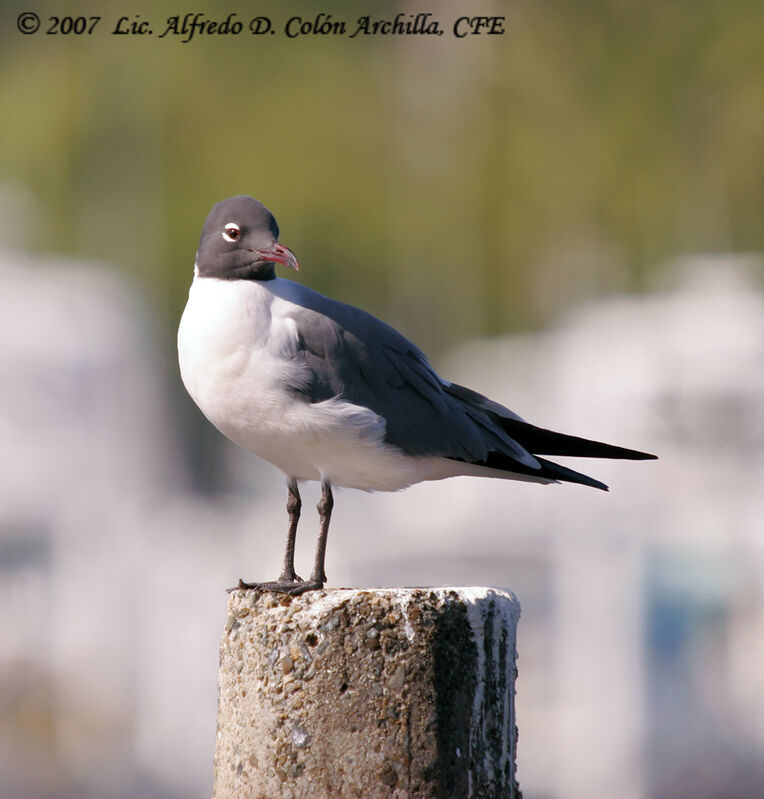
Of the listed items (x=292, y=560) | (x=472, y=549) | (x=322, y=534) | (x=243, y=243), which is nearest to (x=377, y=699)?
(x=322, y=534)

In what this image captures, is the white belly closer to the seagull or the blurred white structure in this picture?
the seagull

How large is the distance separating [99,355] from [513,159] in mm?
6733

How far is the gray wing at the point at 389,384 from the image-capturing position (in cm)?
366

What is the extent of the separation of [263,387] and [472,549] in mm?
9545

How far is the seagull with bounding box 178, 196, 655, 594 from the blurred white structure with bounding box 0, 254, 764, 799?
8.38 m

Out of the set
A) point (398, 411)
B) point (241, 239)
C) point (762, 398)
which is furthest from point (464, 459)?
point (762, 398)

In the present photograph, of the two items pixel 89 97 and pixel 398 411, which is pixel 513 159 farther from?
pixel 398 411

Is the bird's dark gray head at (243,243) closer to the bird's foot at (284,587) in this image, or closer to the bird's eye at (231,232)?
the bird's eye at (231,232)

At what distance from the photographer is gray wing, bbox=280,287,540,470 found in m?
3.66

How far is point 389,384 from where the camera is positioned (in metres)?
3.79

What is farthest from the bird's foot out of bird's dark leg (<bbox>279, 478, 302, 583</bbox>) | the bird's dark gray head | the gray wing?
the bird's dark gray head

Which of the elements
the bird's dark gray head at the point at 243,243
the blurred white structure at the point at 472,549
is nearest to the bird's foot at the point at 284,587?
the bird's dark gray head at the point at 243,243

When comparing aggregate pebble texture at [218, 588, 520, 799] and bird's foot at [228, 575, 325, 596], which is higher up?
bird's foot at [228, 575, 325, 596]

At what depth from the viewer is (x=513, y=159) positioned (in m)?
18.8
